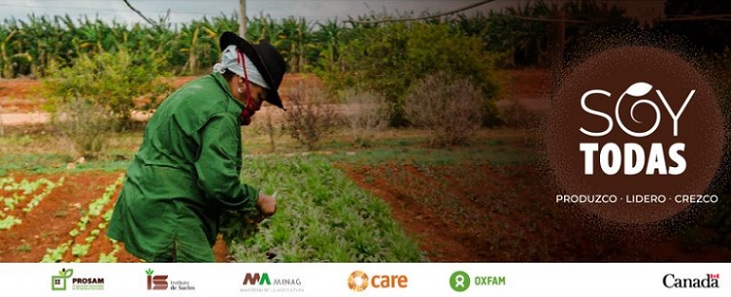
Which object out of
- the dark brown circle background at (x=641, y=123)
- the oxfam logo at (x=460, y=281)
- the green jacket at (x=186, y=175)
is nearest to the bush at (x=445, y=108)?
the dark brown circle background at (x=641, y=123)

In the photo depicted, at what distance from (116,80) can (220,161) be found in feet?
4.14

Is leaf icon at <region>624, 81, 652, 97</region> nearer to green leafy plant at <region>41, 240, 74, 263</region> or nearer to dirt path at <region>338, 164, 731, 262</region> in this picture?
dirt path at <region>338, 164, 731, 262</region>

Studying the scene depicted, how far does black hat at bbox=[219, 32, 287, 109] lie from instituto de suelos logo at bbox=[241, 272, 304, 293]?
0.94 m

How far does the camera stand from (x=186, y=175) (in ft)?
13.4

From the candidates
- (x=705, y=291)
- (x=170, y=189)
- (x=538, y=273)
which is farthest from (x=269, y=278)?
(x=705, y=291)

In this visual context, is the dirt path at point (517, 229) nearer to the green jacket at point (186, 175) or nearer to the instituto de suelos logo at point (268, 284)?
the instituto de suelos logo at point (268, 284)

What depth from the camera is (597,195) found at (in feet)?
14.7

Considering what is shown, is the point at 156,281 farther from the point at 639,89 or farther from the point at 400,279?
the point at 639,89

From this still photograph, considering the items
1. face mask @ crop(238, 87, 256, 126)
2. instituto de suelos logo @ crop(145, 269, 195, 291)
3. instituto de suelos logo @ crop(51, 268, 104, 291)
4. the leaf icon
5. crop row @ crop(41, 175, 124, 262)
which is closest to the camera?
face mask @ crop(238, 87, 256, 126)

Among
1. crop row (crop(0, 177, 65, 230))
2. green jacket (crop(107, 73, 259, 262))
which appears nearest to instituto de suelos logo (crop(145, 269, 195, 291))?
green jacket (crop(107, 73, 259, 262))

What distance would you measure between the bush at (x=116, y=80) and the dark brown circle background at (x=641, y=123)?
2153 millimetres

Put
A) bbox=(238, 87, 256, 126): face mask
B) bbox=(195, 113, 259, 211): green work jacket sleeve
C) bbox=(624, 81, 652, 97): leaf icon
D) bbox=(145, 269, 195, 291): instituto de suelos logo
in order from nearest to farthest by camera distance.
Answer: bbox=(195, 113, 259, 211): green work jacket sleeve → bbox=(238, 87, 256, 126): face mask → bbox=(624, 81, 652, 97): leaf icon → bbox=(145, 269, 195, 291): instituto de suelos logo

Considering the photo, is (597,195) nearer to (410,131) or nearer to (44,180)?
(410,131)

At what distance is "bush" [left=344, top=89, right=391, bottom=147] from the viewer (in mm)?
4688
